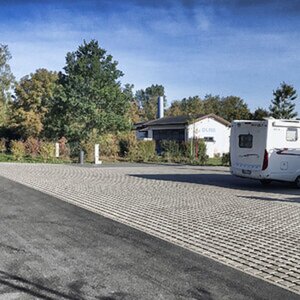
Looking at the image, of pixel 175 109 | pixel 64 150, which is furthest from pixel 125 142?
pixel 175 109

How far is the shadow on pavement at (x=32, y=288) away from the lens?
14.4ft

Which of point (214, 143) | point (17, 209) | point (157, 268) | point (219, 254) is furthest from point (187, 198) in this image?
point (214, 143)

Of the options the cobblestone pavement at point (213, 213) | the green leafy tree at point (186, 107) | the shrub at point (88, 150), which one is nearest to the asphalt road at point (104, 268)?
A: the cobblestone pavement at point (213, 213)

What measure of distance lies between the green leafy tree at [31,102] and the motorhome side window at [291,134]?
33.4 m

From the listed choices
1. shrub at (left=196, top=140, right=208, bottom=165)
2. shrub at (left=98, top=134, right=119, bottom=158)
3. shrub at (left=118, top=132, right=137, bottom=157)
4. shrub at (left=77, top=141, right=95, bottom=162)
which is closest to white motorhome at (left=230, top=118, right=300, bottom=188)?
shrub at (left=196, top=140, right=208, bottom=165)

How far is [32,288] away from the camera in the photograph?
15.0 feet

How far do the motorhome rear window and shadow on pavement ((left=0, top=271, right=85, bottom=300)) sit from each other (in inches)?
435

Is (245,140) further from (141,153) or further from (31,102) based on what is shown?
(31,102)

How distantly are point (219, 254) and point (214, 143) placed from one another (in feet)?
135

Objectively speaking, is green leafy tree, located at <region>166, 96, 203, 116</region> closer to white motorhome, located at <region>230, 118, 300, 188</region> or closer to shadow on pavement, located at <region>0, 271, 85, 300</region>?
white motorhome, located at <region>230, 118, 300, 188</region>

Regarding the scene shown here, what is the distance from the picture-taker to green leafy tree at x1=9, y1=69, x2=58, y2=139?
1784 inches

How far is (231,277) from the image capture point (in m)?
5.24

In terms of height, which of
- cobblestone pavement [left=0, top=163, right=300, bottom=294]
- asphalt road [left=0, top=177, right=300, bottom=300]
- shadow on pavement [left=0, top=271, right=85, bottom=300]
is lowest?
cobblestone pavement [left=0, top=163, right=300, bottom=294]

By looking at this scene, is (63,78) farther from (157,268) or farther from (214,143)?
(157,268)
